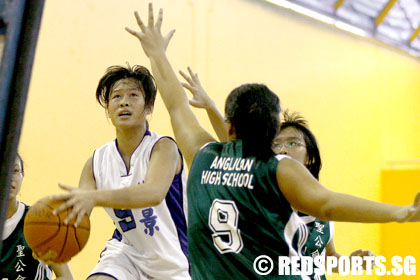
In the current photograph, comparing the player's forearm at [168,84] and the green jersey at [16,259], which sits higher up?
the player's forearm at [168,84]

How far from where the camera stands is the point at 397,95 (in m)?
10.6

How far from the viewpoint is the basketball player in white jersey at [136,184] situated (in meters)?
3.58

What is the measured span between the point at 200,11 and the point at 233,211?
5.17 meters

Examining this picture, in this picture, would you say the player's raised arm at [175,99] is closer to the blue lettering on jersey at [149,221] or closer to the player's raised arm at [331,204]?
the player's raised arm at [331,204]

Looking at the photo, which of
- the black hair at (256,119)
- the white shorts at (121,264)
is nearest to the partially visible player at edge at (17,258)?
the white shorts at (121,264)

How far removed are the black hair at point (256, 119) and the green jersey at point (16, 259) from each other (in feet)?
6.78

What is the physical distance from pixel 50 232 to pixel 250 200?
99cm

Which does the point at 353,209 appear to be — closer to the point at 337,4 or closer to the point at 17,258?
the point at 17,258

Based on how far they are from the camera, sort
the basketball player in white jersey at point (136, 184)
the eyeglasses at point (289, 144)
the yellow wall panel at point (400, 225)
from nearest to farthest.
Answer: the basketball player in white jersey at point (136, 184) < the eyeglasses at point (289, 144) < the yellow wall panel at point (400, 225)

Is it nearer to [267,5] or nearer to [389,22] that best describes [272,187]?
[267,5]

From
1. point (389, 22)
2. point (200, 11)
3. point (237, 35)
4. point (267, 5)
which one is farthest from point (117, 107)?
point (389, 22)

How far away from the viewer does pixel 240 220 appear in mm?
2201

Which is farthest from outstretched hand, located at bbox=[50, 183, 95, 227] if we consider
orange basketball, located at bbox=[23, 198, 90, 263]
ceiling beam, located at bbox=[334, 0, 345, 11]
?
ceiling beam, located at bbox=[334, 0, 345, 11]

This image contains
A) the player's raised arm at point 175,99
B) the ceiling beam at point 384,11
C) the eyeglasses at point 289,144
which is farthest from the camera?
the ceiling beam at point 384,11
